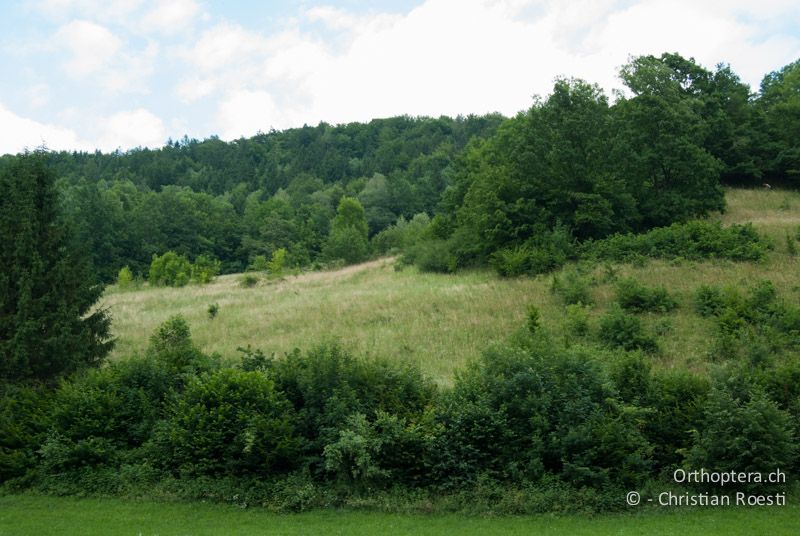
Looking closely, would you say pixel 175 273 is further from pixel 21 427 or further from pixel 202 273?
pixel 21 427

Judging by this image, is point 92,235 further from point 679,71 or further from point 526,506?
point 526,506

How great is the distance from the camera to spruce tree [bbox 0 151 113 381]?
16.9m

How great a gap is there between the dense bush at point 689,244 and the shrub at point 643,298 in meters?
5.41

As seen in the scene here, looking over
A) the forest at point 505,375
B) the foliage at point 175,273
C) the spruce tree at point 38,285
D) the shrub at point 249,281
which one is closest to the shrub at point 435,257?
the forest at point 505,375

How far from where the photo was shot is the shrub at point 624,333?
69.7 feet

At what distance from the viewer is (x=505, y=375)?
14.6 meters

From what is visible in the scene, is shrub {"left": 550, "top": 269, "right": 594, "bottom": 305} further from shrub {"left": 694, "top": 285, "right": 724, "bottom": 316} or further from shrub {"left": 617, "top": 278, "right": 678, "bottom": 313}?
shrub {"left": 694, "top": 285, "right": 724, "bottom": 316}

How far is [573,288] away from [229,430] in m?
17.2

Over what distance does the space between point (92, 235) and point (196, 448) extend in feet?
265

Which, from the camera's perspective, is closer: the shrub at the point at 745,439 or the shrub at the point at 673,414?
the shrub at the point at 745,439

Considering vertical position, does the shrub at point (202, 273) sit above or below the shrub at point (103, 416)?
above

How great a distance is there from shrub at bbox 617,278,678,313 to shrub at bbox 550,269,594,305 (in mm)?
1333

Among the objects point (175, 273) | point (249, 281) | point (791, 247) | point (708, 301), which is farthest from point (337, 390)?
point (175, 273)

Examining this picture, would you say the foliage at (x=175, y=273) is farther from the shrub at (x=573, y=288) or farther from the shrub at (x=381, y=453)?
the shrub at (x=381, y=453)
